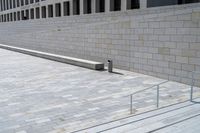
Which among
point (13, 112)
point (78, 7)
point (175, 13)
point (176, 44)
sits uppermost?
point (78, 7)

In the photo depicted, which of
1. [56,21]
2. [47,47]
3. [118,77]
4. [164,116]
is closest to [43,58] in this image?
[47,47]

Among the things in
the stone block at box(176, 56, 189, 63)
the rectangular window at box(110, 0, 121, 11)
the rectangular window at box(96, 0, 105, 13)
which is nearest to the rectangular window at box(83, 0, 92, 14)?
the rectangular window at box(96, 0, 105, 13)

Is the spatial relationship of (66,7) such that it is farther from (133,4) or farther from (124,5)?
(124,5)

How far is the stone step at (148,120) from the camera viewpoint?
5.89 m

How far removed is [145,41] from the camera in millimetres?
12406

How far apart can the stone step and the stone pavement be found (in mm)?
413

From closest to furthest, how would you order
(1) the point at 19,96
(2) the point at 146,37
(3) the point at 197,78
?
(1) the point at 19,96
(3) the point at 197,78
(2) the point at 146,37

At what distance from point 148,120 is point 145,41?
668cm

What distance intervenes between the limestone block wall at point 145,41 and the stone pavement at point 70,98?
27.2 inches

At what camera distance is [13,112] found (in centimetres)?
747

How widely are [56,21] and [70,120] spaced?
18237mm

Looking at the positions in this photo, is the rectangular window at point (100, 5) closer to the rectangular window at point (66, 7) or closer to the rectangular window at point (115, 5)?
the rectangular window at point (115, 5)

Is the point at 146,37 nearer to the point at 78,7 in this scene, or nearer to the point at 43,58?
the point at 43,58

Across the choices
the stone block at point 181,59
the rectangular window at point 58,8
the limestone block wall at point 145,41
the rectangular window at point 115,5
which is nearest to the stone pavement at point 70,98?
the limestone block wall at point 145,41
